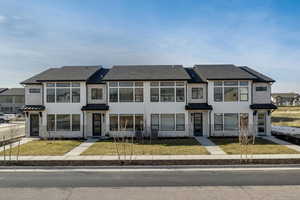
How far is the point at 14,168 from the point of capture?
38.9ft

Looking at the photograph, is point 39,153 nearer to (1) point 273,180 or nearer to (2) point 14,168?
(2) point 14,168

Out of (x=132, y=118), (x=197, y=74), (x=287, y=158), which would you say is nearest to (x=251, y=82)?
(x=197, y=74)

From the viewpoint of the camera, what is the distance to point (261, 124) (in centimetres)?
2197

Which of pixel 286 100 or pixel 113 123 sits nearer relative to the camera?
pixel 113 123

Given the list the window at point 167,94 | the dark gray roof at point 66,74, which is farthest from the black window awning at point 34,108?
the window at point 167,94

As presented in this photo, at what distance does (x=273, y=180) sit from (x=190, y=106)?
476 inches

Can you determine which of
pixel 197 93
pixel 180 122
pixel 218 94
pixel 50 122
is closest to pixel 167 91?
pixel 197 93

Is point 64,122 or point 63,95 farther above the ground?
point 63,95

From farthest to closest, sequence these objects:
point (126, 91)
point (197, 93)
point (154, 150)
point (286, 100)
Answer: point (286, 100), point (197, 93), point (126, 91), point (154, 150)

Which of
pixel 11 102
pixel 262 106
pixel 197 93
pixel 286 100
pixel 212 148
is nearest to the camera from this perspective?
pixel 212 148

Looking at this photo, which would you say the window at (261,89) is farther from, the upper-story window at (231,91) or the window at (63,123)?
the window at (63,123)

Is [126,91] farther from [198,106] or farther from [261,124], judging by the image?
[261,124]

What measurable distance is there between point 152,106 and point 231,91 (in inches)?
297

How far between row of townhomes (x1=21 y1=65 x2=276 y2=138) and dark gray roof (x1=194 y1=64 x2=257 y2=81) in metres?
0.09
